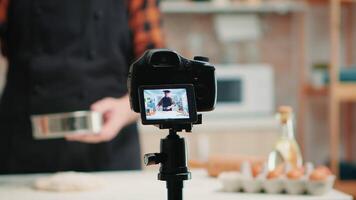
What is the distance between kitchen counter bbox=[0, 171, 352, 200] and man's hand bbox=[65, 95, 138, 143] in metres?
0.12

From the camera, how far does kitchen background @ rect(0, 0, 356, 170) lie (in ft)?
12.3

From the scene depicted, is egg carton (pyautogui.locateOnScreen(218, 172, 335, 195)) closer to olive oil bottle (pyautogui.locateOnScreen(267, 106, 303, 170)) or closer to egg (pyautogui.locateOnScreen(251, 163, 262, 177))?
egg (pyautogui.locateOnScreen(251, 163, 262, 177))

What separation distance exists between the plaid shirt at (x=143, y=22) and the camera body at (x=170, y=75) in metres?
0.90

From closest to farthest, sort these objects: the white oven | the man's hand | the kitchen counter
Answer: the kitchen counter < the man's hand < the white oven

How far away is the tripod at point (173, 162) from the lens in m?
1.04

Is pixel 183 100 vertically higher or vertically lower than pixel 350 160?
higher

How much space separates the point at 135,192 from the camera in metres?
1.37

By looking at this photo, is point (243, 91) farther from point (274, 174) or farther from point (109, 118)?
point (274, 174)

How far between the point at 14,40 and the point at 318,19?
2.67 m

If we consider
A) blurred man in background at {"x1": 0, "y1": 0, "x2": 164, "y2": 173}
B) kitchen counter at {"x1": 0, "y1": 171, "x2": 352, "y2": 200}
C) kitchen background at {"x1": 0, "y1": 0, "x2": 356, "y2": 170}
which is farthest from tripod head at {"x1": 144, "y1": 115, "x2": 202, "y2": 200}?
kitchen background at {"x1": 0, "y1": 0, "x2": 356, "y2": 170}

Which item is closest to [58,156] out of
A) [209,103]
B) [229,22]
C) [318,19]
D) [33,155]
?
[33,155]

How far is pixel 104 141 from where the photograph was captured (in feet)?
6.07

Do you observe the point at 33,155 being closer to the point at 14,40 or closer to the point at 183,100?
the point at 14,40

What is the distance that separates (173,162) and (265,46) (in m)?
3.23
